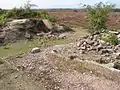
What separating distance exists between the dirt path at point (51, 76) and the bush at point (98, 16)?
494 centimetres

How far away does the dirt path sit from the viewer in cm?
641

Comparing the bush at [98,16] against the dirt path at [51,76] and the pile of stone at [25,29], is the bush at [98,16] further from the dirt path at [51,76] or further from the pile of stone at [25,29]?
the dirt path at [51,76]

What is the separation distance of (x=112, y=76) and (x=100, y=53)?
217 cm

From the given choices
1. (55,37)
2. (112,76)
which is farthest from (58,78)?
(55,37)

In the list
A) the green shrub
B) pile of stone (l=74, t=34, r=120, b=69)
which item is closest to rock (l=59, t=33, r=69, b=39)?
pile of stone (l=74, t=34, r=120, b=69)

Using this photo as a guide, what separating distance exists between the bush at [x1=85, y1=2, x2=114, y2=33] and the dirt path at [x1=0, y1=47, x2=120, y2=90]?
4937 millimetres

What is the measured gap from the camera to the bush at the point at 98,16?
12.7 meters

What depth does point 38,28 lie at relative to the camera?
1457 cm

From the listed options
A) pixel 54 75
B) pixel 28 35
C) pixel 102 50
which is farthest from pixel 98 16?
pixel 54 75

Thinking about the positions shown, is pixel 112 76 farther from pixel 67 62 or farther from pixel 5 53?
pixel 5 53

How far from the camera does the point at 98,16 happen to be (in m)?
12.7

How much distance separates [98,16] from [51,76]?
252 inches

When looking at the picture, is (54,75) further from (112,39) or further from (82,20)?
(82,20)

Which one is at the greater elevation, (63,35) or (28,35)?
(28,35)
